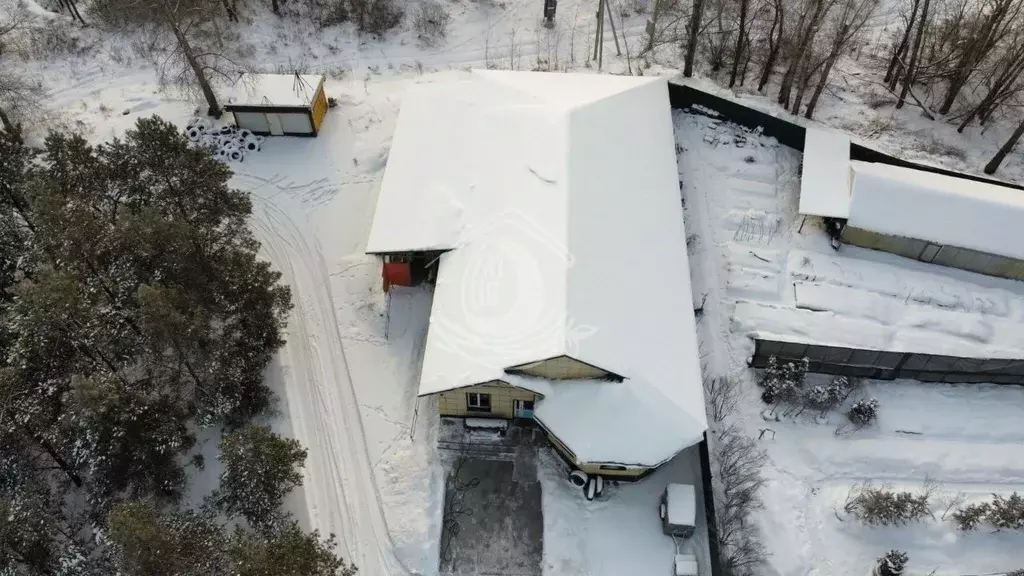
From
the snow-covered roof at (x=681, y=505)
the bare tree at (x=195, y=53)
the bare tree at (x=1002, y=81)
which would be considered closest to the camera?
the snow-covered roof at (x=681, y=505)

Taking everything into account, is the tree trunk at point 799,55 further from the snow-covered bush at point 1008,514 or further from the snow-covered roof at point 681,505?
the snow-covered roof at point 681,505

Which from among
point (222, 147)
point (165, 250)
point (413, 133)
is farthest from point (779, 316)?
point (222, 147)

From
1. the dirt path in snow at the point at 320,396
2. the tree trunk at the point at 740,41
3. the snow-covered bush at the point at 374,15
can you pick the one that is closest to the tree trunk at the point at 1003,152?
the tree trunk at the point at 740,41

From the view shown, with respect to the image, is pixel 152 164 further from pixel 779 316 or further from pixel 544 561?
pixel 779 316

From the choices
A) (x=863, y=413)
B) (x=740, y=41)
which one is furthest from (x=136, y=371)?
(x=740, y=41)

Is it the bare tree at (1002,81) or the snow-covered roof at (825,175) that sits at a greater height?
the bare tree at (1002,81)

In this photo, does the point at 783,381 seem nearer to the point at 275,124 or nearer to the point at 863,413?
the point at 863,413

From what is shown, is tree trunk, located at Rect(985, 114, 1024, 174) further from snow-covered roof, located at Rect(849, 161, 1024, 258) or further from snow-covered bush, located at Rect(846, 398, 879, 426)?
snow-covered bush, located at Rect(846, 398, 879, 426)
